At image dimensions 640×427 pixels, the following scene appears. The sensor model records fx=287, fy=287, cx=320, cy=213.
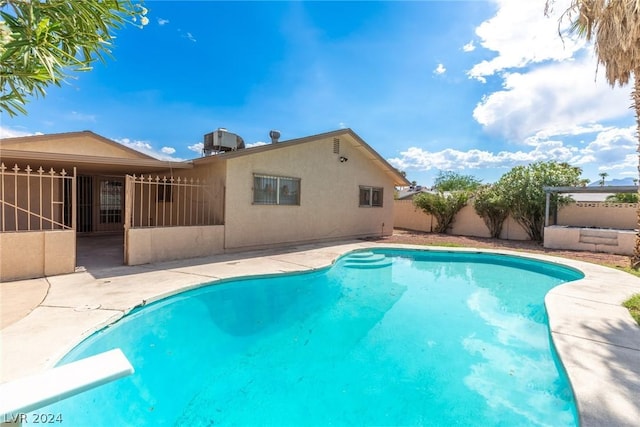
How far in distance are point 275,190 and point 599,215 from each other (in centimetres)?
1557

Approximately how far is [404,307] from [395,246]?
6.48 meters

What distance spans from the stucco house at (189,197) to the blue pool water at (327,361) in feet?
11.7

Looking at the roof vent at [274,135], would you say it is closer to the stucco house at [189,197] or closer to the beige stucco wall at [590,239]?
the stucco house at [189,197]

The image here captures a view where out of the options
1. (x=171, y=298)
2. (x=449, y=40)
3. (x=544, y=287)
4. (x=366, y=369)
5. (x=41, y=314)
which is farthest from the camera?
(x=449, y=40)

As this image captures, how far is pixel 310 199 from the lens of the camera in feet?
43.4

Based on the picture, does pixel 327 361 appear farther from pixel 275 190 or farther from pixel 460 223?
pixel 460 223

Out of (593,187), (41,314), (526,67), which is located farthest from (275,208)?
(593,187)

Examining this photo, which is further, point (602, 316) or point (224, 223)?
point (224, 223)

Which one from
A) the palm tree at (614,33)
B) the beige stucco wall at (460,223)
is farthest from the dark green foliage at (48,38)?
the beige stucco wall at (460,223)

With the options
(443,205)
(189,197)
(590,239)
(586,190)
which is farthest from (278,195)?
(590,239)

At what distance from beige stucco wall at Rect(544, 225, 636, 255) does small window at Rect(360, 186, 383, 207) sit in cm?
817

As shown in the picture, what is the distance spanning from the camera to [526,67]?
12.3 metres

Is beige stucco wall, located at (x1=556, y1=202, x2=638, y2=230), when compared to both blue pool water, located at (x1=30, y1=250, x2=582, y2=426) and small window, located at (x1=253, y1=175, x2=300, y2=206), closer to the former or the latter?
blue pool water, located at (x1=30, y1=250, x2=582, y2=426)

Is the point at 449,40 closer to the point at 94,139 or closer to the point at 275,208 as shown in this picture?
the point at 275,208
